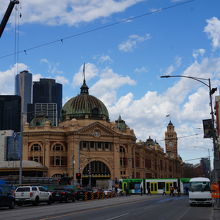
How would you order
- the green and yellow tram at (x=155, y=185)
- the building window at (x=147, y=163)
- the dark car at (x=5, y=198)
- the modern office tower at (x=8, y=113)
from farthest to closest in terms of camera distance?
the modern office tower at (x=8, y=113) → the building window at (x=147, y=163) → the green and yellow tram at (x=155, y=185) → the dark car at (x=5, y=198)

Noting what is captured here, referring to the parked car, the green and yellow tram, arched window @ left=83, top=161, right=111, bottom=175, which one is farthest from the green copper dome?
the parked car

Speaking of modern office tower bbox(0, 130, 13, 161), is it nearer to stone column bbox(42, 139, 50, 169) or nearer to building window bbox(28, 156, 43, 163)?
building window bbox(28, 156, 43, 163)

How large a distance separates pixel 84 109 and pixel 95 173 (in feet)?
57.3

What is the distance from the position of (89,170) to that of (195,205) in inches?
2085

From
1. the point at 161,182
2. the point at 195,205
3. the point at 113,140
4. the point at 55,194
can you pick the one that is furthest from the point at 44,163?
the point at 195,205

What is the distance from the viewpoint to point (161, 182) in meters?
66.6

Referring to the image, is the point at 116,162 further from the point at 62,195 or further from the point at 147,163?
the point at 62,195

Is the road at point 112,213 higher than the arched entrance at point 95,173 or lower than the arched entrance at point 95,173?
lower

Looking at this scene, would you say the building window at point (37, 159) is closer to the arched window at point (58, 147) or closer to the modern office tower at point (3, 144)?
the arched window at point (58, 147)

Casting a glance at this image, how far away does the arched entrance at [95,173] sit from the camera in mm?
90188

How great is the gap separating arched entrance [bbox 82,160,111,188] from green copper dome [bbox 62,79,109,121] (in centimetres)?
1275

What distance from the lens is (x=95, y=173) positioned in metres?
91.3

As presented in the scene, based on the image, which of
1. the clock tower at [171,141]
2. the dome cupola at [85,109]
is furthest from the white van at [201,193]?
the clock tower at [171,141]

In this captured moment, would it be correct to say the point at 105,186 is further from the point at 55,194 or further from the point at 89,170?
the point at 55,194
